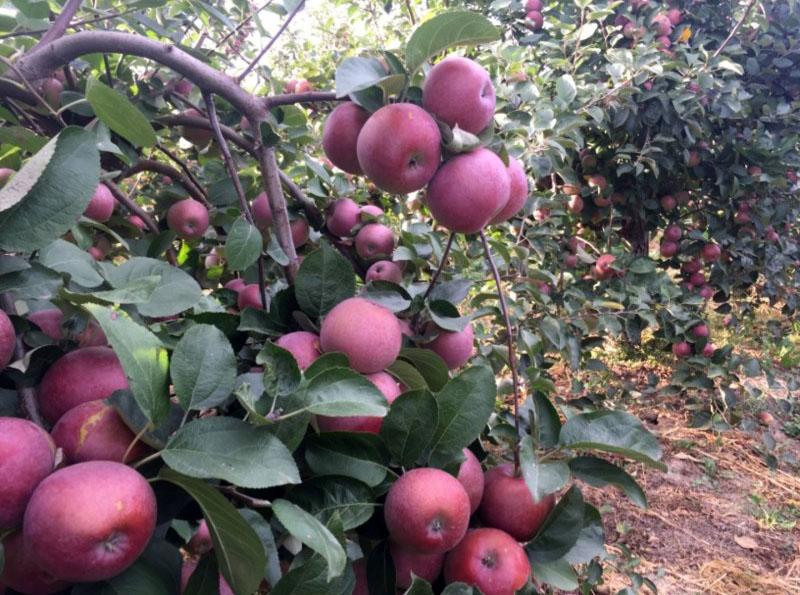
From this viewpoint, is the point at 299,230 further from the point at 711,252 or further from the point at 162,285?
the point at 711,252

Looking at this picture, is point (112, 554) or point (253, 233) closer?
point (112, 554)

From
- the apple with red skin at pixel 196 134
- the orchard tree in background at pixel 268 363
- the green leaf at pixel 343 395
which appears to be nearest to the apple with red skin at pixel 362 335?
the orchard tree in background at pixel 268 363

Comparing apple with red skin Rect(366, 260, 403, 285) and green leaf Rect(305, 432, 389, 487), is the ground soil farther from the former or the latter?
green leaf Rect(305, 432, 389, 487)

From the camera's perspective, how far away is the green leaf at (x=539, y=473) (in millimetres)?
615

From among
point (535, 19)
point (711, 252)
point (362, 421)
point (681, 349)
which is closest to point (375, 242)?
point (362, 421)

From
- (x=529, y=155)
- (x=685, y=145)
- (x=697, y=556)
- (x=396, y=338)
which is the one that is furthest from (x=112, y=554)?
(x=685, y=145)

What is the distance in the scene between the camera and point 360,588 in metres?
0.63

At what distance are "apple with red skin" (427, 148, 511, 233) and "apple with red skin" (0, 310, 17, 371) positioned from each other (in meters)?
0.46

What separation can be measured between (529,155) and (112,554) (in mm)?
1496

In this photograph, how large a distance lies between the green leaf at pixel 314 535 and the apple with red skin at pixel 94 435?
130mm

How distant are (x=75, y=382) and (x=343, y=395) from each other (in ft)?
0.76

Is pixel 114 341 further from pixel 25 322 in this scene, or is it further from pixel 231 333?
pixel 231 333

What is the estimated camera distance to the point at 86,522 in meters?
0.40

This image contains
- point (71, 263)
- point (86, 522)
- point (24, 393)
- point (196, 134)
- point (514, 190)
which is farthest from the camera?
point (196, 134)
